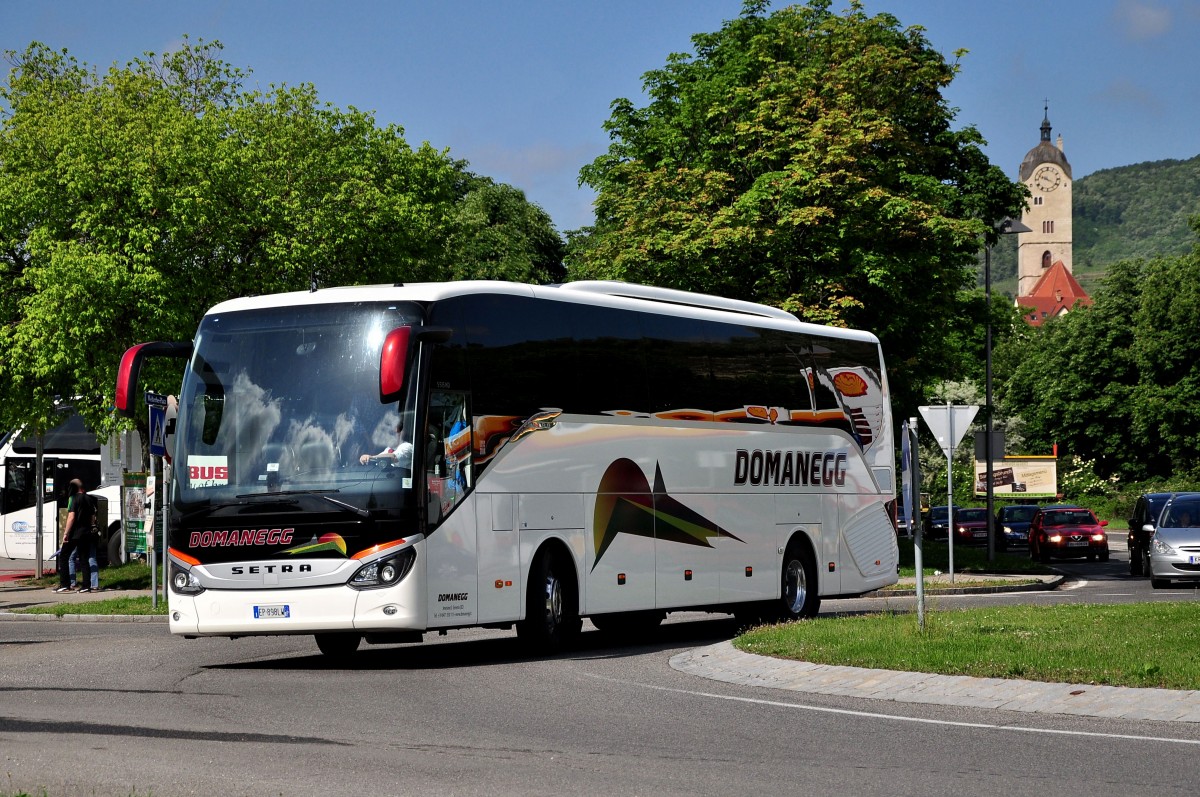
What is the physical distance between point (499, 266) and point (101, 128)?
38.5 meters

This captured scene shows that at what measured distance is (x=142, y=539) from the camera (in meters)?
37.8

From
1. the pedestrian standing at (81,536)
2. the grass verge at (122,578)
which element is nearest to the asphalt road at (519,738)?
the pedestrian standing at (81,536)

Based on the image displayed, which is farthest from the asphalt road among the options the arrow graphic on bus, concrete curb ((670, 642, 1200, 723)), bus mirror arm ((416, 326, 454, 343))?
bus mirror arm ((416, 326, 454, 343))

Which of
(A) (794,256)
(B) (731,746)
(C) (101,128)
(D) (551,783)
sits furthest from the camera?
(A) (794,256)

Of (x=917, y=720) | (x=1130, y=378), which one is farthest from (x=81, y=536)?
(x=1130, y=378)

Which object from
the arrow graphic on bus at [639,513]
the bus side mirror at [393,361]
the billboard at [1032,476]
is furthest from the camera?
the billboard at [1032,476]

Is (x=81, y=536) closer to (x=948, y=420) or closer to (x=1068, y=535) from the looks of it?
(x=948, y=420)

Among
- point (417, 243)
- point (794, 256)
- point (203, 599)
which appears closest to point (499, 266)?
point (417, 243)

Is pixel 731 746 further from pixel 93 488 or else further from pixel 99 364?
pixel 93 488

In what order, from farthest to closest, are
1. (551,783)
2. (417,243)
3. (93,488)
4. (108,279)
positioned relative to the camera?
1. (93,488)
2. (417,243)
3. (108,279)
4. (551,783)

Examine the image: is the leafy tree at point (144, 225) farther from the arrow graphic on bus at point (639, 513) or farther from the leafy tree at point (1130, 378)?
the leafy tree at point (1130, 378)

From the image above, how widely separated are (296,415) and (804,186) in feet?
76.8

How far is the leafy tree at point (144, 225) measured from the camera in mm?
33562

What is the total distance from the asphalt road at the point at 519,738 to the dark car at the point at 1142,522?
23067mm
